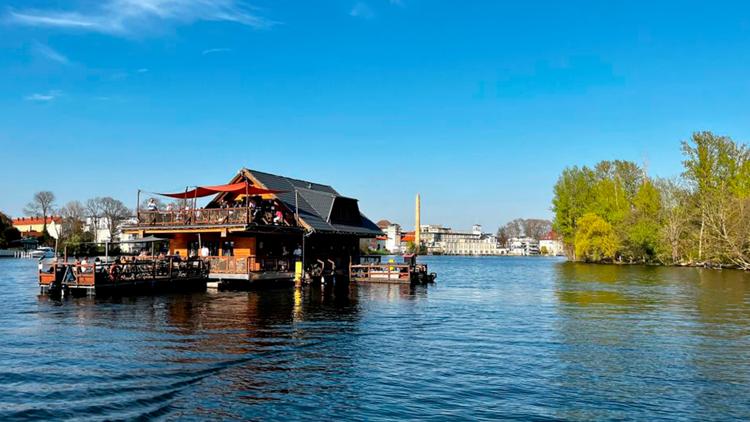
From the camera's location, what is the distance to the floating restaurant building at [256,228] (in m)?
33.8

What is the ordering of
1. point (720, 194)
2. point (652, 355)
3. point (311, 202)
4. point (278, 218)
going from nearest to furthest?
point (652, 355) → point (278, 218) → point (311, 202) → point (720, 194)

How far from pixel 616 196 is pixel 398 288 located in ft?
209

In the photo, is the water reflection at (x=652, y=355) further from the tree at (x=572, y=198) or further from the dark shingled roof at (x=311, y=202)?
the tree at (x=572, y=198)

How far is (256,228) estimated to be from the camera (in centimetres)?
3328

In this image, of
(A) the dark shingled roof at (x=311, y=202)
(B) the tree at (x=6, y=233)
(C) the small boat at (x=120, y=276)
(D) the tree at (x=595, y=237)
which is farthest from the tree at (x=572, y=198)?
(B) the tree at (x=6, y=233)

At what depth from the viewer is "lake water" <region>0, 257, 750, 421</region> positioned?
10.6m

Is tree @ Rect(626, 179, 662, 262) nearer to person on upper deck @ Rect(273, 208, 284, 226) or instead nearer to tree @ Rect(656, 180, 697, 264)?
tree @ Rect(656, 180, 697, 264)

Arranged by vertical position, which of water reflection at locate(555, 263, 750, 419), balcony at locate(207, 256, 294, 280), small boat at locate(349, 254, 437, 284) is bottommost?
water reflection at locate(555, 263, 750, 419)

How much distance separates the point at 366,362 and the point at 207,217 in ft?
73.0

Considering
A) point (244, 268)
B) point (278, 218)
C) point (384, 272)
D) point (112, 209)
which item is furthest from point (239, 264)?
point (112, 209)

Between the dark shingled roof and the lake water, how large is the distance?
13.2 metres

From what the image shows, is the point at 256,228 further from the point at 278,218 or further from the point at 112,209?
the point at 112,209

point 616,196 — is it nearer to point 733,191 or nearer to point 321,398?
point 733,191

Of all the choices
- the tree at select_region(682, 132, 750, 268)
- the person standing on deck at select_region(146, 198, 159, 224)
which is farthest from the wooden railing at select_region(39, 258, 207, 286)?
the tree at select_region(682, 132, 750, 268)
